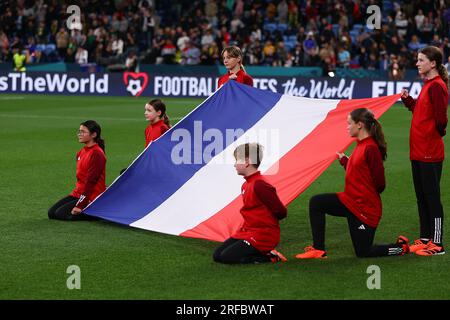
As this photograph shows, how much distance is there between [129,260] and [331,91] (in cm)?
2003

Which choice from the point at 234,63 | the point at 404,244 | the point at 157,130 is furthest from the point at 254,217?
the point at 157,130

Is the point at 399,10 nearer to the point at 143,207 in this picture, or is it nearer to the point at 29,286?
the point at 143,207

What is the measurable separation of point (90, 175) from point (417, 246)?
11.8 feet

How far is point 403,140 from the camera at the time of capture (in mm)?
18016

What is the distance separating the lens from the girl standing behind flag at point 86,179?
9.67 metres

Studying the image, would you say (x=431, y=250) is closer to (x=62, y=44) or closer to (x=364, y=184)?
(x=364, y=184)

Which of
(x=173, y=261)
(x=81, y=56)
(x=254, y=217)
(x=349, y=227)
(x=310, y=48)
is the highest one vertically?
(x=310, y=48)

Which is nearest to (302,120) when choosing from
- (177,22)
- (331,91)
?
(331,91)

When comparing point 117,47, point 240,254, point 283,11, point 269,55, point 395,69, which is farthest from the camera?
point 283,11

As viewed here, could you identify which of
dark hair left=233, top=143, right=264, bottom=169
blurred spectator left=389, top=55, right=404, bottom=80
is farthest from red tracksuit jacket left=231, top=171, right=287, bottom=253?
blurred spectator left=389, top=55, right=404, bottom=80

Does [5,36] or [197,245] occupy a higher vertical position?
[5,36]

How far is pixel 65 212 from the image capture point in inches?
383

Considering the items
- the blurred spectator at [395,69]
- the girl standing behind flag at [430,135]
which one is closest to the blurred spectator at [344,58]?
the blurred spectator at [395,69]

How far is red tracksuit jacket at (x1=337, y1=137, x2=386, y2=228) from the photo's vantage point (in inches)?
304
